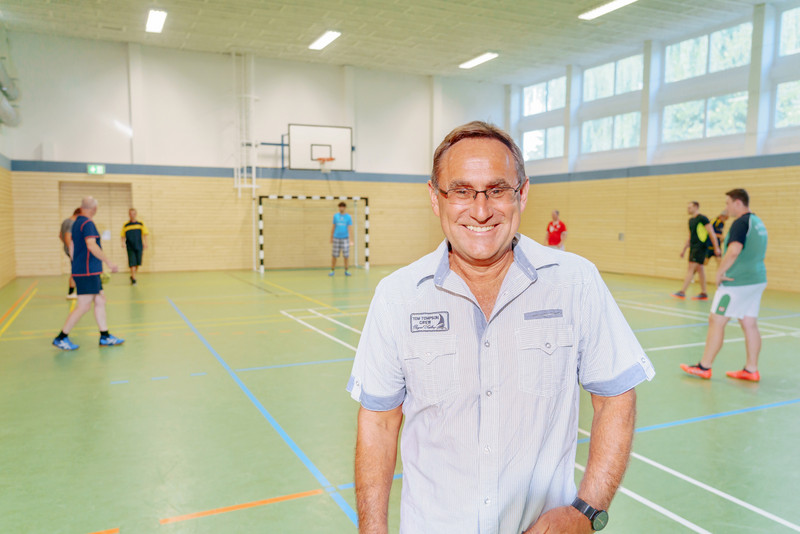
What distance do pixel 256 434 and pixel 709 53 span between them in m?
18.1

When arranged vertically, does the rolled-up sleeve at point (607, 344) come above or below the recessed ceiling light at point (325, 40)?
below

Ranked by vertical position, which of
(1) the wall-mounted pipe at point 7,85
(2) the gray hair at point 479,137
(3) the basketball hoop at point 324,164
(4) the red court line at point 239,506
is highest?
(1) the wall-mounted pipe at point 7,85

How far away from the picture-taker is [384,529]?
1767 millimetres

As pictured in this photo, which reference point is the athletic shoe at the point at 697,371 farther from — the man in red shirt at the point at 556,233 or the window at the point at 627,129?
the window at the point at 627,129

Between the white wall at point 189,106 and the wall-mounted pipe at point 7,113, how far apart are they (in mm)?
621

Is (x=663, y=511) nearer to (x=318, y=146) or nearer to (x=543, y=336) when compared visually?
(x=543, y=336)

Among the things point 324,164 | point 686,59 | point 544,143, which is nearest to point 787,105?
point 686,59

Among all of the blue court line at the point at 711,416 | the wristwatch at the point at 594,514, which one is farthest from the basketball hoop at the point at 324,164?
the wristwatch at the point at 594,514

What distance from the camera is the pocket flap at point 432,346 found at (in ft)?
5.70

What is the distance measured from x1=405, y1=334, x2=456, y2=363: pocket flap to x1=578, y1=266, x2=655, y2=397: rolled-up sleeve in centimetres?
40

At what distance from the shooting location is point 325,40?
18391 mm

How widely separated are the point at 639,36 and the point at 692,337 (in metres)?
12.9

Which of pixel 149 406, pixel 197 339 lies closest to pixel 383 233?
pixel 197 339

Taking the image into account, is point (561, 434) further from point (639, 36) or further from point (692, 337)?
point (639, 36)
